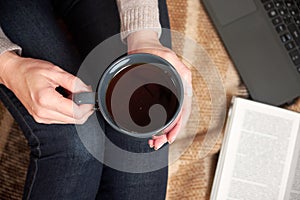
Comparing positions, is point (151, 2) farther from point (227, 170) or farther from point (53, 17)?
point (227, 170)

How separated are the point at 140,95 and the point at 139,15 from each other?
0.57ft

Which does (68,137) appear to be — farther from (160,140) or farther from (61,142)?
(160,140)

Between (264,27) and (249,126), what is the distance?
190 mm

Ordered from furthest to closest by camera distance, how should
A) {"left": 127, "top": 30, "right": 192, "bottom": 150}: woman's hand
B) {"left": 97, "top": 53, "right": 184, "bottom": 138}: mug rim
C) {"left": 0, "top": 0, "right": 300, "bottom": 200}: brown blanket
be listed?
{"left": 0, "top": 0, "right": 300, "bottom": 200}: brown blanket, {"left": 127, "top": 30, "right": 192, "bottom": 150}: woman's hand, {"left": 97, "top": 53, "right": 184, "bottom": 138}: mug rim

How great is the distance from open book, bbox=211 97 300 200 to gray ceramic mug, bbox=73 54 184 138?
362mm

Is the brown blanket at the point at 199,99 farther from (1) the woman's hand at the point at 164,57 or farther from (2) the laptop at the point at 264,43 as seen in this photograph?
(1) the woman's hand at the point at 164,57

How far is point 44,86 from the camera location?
22.7 inches

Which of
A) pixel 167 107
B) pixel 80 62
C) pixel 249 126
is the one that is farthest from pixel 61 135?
pixel 249 126

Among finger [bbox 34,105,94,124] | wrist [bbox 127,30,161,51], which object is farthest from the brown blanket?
finger [bbox 34,105,94,124]

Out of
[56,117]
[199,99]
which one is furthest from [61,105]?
[199,99]

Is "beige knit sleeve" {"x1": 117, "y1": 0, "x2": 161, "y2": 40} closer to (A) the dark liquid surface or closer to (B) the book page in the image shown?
(A) the dark liquid surface

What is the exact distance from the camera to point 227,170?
843mm

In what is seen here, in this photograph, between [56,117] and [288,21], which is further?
[288,21]

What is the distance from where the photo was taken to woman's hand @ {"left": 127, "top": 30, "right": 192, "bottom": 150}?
60cm
